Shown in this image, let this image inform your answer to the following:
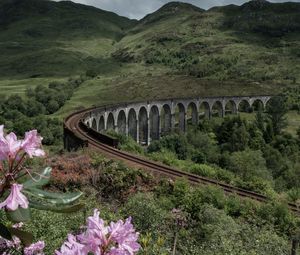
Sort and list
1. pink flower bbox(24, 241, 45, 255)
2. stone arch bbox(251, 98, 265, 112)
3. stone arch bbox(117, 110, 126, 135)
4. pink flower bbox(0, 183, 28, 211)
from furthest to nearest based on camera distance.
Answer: stone arch bbox(251, 98, 265, 112), stone arch bbox(117, 110, 126, 135), pink flower bbox(24, 241, 45, 255), pink flower bbox(0, 183, 28, 211)

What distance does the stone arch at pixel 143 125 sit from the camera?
267 feet

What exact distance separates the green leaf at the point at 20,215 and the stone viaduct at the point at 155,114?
50282 mm

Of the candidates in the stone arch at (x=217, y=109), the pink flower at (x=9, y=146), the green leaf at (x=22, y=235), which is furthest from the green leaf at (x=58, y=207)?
the stone arch at (x=217, y=109)

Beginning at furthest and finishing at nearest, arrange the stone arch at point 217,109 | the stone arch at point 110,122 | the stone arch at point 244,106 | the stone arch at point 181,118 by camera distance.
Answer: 1. the stone arch at point 244,106
2. the stone arch at point 217,109
3. the stone arch at point 181,118
4. the stone arch at point 110,122

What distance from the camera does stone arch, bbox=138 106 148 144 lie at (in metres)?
81.4

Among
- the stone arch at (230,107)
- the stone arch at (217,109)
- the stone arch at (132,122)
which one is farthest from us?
the stone arch at (230,107)

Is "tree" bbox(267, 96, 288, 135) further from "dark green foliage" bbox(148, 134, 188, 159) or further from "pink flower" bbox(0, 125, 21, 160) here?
"pink flower" bbox(0, 125, 21, 160)

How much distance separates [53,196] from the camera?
80.2 inches

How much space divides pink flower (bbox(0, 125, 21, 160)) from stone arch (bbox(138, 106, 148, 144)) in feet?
256

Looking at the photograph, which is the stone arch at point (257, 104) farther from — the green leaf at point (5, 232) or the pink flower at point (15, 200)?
the pink flower at point (15, 200)

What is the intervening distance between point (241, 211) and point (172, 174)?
490 cm

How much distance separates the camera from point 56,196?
81.0 inches

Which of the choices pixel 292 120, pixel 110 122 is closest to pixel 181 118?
pixel 292 120

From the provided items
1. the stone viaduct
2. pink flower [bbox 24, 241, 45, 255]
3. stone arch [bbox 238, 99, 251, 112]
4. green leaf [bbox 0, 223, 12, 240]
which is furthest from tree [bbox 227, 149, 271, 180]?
stone arch [bbox 238, 99, 251, 112]
